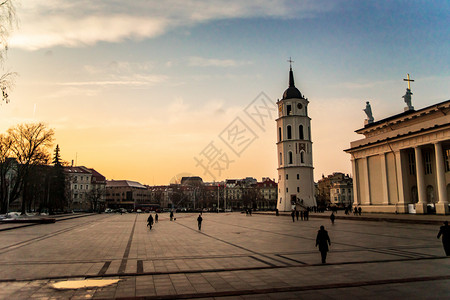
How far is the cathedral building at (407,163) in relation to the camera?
37.7 metres

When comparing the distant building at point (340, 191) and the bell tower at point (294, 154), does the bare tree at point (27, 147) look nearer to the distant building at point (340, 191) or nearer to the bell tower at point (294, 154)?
the bell tower at point (294, 154)

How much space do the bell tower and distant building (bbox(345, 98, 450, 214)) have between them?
19.7m

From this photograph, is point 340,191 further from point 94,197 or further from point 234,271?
point 234,271

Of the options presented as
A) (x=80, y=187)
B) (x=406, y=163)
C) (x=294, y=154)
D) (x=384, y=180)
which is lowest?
(x=384, y=180)

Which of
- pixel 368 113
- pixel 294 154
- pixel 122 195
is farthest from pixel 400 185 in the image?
pixel 122 195

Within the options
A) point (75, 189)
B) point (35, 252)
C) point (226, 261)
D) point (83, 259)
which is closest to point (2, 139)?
point (35, 252)

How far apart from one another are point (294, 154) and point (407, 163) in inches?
1186

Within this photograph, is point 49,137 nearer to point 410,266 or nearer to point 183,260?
point 183,260

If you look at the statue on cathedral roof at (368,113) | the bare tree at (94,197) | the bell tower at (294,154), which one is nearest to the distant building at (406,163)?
the statue on cathedral roof at (368,113)

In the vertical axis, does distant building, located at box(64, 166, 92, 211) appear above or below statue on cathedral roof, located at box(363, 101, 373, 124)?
below

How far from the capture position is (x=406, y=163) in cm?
4422

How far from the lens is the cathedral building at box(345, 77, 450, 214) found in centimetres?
3772

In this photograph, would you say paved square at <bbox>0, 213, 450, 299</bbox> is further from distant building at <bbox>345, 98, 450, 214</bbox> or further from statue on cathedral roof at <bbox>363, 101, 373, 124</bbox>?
statue on cathedral roof at <bbox>363, 101, 373, 124</bbox>

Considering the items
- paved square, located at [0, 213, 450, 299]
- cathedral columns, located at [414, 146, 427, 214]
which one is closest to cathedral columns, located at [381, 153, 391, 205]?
cathedral columns, located at [414, 146, 427, 214]
